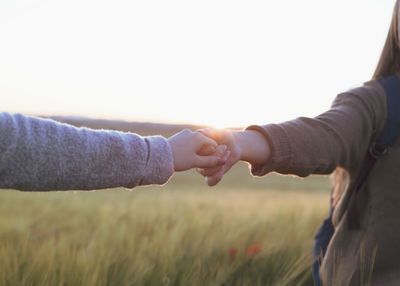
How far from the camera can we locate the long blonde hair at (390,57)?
1.50 metres

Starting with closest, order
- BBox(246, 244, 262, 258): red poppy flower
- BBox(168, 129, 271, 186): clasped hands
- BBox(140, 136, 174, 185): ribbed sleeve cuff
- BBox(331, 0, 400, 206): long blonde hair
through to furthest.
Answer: BBox(140, 136, 174, 185): ribbed sleeve cuff
BBox(168, 129, 271, 186): clasped hands
BBox(331, 0, 400, 206): long blonde hair
BBox(246, 244, 262, 258): red poppy flower

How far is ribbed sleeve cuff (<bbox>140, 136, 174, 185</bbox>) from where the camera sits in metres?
0.95

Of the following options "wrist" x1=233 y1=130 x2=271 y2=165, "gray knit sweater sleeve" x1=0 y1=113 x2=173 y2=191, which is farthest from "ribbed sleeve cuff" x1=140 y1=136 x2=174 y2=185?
"wrist" x1=233 y1=130 x2=271 y2=165

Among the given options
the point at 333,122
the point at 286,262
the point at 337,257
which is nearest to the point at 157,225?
the point at 286,262

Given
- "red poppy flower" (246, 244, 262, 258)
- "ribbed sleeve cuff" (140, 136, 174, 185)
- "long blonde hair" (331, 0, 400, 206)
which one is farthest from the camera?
"red poppy flower" (246, 244, 262, 258)

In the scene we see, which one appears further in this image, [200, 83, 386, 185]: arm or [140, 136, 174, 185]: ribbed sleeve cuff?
[200, 83, 386, 185]: arm

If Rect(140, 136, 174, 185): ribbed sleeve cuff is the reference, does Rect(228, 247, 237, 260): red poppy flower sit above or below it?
below

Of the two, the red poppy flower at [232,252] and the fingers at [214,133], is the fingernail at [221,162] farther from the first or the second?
the red poppy flower at [232,252]

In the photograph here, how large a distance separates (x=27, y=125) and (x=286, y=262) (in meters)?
1.43

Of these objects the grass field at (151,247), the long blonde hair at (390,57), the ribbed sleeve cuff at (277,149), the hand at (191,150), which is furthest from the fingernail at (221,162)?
the long blonde hair at (390,57)

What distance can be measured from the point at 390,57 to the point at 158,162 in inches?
42.8

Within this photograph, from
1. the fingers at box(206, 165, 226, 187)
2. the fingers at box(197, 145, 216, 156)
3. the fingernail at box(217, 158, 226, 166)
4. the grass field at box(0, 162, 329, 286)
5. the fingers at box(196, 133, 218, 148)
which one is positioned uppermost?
the fingers at box(196, 133, 218, 148)

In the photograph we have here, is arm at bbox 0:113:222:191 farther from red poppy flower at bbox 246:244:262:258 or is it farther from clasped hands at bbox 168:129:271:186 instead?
red poppy flower at bbox 246:244:262:258

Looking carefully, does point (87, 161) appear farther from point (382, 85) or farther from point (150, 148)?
point (382, 85)
